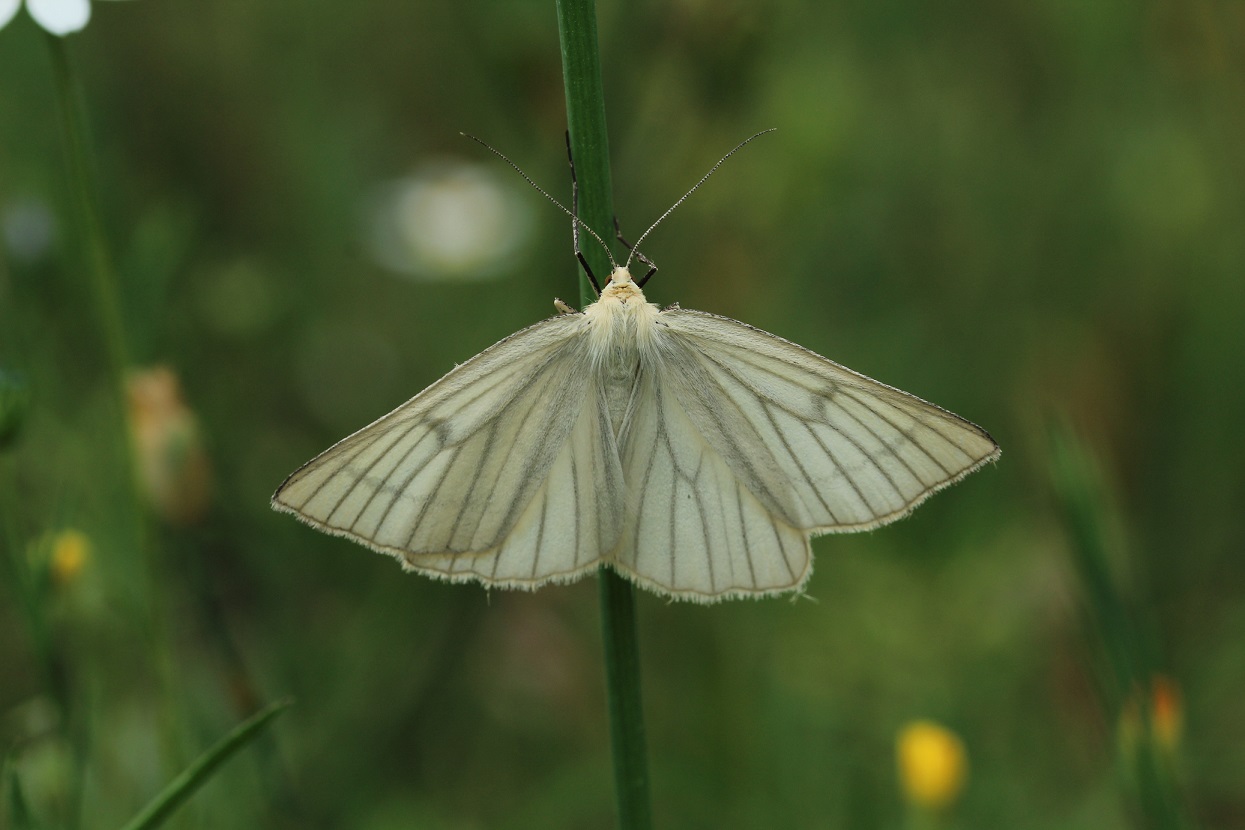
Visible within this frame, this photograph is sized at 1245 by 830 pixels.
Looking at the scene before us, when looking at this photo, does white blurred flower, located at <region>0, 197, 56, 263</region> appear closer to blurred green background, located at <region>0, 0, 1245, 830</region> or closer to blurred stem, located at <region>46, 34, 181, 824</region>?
blurred green background, located at <region>0, 0, 1245, 830</region>

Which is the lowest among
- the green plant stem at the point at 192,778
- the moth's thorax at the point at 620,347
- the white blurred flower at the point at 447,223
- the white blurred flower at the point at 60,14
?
the green plant stem at the point at 192,778

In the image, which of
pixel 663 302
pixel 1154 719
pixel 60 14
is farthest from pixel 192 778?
pixel 663 302

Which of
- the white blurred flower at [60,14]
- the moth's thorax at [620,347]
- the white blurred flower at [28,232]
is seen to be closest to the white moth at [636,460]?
the moth's thorax at [620,347]

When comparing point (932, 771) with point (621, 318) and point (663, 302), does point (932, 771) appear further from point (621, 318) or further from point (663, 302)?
point (663, 302)

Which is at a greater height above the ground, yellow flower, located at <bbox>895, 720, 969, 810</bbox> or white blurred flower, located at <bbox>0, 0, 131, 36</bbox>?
white blurred flower, located at <bbox>0, 0, 131, 36</bbox>

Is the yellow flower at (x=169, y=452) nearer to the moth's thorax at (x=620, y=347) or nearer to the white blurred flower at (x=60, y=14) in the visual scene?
the white blurred flower at (x=60, y=14)

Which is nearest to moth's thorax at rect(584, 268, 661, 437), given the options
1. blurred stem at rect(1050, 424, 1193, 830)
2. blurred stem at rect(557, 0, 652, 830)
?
blurred stem at rect(557, 0, 652, 830)

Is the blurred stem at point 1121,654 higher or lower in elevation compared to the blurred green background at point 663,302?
lower

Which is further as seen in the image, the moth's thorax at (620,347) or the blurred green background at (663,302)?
the blurred green background at (663,302)
